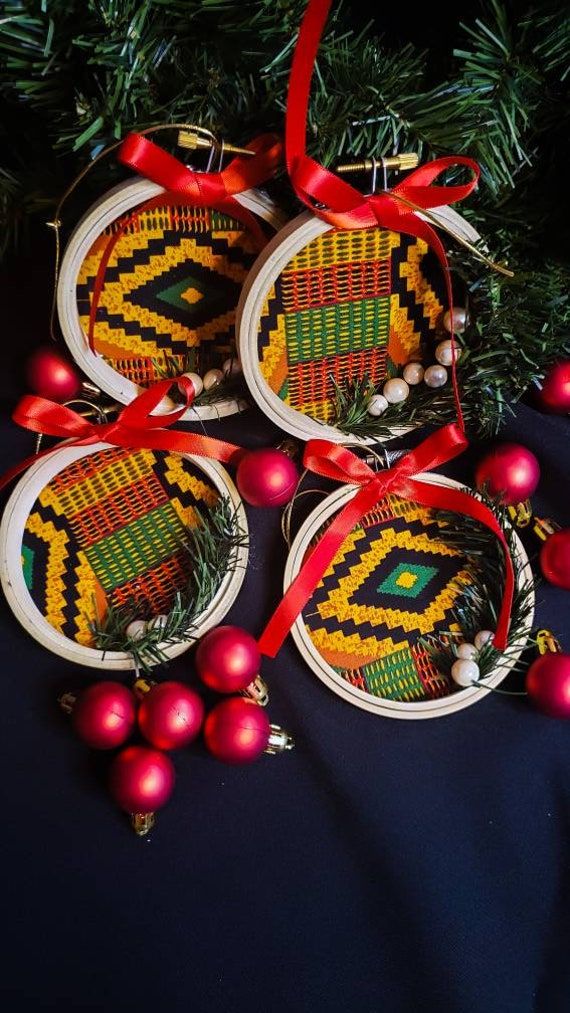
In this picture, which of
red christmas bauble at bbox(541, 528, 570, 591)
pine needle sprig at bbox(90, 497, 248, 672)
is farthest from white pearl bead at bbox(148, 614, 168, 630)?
red christmas bauble at bbox(541, 528, 570, 591)

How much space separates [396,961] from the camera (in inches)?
34.9

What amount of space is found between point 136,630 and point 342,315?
390mm

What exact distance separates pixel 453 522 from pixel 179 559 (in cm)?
31

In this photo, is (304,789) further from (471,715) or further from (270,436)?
(270,436)

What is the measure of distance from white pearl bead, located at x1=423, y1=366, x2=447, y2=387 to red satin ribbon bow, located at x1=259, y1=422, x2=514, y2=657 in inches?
1.9

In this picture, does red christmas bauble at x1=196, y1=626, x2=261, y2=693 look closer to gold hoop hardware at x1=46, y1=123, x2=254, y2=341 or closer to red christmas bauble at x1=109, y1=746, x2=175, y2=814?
red christmas bauble at x1=109, y1=746, x2=175, y2=814

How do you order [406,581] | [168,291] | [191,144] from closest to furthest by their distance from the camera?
[191,144]
[168,291]
[406,581]

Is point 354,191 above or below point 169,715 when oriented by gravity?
above

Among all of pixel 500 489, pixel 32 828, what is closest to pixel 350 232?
pixel 500 489

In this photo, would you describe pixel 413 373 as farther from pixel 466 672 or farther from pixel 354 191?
pixel 466 672

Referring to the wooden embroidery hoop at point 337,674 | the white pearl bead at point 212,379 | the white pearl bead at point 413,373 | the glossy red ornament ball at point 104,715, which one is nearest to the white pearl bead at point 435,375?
the white pearl bead at point 413,373

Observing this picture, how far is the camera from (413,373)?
84 cm

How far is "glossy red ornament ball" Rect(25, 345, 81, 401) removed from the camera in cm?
82

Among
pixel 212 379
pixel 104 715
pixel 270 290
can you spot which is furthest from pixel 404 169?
pixel 104 715
